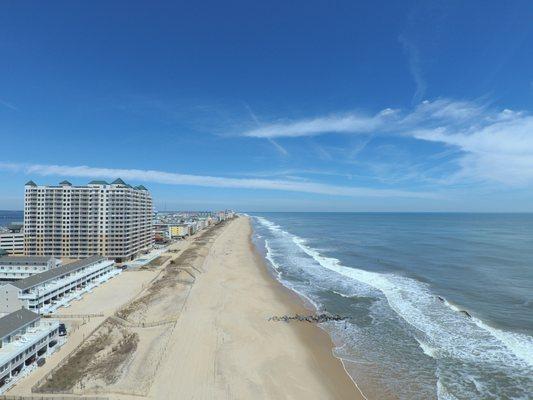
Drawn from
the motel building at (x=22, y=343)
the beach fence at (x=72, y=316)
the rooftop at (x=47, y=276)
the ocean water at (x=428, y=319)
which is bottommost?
the ocean water at (x=428, y=319)

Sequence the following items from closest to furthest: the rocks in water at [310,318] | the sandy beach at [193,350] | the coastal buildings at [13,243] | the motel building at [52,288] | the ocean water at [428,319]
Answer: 1. the sandy beach at [193,350]
2. the ocean water at [428,319]
3. the motel building at [52,288]
4. the rocks in water at [310,318]
5. the coastal buildings at [13,243]

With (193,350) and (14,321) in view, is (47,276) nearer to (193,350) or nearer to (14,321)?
(14,321)

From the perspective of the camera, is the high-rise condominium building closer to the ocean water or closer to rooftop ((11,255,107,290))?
rooftop ((11,255,107,290))

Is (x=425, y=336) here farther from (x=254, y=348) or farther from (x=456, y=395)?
(x=254, y=348)

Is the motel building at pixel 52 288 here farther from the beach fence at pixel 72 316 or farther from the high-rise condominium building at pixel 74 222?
the high-rise condominium building at pixel 74 222

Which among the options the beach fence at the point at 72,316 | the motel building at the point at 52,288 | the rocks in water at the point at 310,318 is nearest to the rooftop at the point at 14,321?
the beach fence at the point at 72,316

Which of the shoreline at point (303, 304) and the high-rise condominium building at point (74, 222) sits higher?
the high-rise condominium building at point (74, 222)

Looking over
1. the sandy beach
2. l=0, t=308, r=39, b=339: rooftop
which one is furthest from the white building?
l=0, t=308, r=39, b=339: rooftop

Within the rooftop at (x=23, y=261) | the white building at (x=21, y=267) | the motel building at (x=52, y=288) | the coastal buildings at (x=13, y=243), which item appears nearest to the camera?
the motel building at (x=52, y=288)

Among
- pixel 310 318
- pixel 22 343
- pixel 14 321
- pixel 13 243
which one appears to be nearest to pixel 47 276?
pixel 14 321
